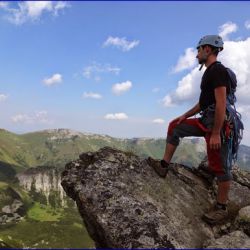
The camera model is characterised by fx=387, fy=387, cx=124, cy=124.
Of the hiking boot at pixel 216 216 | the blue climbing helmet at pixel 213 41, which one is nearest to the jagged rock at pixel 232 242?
the hiking boot at pixel 216 216

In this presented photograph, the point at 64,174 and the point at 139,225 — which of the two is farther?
the point at 64,174

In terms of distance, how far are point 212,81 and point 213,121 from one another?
57.4 inches

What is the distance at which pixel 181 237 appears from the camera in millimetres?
12422

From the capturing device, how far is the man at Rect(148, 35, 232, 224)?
12.6 meters

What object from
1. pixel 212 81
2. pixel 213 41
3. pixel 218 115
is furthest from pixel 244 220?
pixel 213 41

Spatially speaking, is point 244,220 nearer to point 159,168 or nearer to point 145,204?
point 145,204

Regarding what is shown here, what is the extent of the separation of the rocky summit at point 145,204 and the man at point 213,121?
83 cm

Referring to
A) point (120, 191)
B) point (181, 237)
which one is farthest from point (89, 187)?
point (181, 237)

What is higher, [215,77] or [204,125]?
[215,77]

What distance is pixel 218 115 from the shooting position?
1263 centimetres

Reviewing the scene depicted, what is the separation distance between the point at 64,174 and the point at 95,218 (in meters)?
2.46

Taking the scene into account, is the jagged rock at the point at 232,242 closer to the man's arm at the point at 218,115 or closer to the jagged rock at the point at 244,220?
the jagged rock at the point at 244,220

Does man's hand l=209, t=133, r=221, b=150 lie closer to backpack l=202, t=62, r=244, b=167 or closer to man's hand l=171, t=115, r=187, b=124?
backpack l=202, t=62, r=244, b=167

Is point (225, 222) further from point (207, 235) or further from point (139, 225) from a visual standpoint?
point (139, 225)
